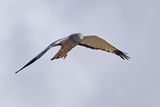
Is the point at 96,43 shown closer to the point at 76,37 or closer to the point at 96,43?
the point at 96,43

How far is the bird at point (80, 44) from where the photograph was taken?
1090 inches

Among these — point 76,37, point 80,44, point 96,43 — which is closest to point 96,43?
point 96,43

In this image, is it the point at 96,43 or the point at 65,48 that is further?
the point at 96,43

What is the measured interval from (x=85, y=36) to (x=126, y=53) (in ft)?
7.48

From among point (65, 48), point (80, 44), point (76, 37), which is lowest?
point (65, 48)

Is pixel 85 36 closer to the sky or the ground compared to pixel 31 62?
closer to the sky

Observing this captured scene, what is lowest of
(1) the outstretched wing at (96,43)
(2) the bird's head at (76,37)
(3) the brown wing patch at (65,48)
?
(3) the brown wing patch at (65,48)

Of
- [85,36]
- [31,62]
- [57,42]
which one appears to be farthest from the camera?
[85,36]

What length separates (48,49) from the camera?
1031 inches

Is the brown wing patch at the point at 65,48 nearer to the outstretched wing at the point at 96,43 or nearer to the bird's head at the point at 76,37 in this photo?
the bird's head at the point at 76,37

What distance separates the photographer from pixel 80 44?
101 ft

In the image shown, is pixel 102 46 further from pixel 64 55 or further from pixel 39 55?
pixel 39 55

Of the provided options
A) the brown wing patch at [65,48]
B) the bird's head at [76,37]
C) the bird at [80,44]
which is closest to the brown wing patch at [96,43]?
the bird at [80,44]

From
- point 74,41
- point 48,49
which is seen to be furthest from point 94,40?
point 48,49
